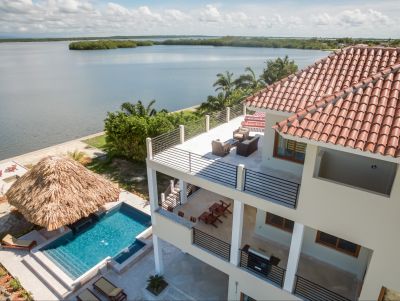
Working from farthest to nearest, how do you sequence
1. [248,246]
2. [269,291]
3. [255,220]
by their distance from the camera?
[255,220] → [248,246] → [269,291]

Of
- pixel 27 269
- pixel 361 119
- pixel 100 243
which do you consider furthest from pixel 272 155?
pixel 27 269

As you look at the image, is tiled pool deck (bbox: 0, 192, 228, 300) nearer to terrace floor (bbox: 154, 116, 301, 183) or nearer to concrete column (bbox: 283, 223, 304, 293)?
concrete column (bbox: 283, 223, 304, 293)

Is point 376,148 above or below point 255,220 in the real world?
above

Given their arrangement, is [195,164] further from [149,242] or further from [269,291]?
[149,242]


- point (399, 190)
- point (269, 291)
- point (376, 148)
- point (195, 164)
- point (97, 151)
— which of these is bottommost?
point (97, 151)

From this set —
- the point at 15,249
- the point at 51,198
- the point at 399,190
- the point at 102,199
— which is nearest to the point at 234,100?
the point at 102,199

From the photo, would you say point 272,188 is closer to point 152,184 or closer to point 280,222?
point 280,222
